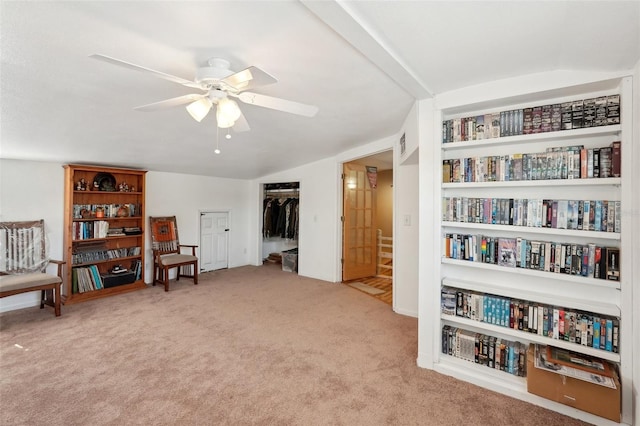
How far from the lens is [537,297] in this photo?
1.88 meters

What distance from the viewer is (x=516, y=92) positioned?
1852 millimetres

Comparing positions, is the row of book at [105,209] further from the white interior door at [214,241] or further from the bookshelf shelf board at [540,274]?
the bookshelf shelf board at [540,274]

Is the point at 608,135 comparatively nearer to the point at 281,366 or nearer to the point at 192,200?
the point at 281,366

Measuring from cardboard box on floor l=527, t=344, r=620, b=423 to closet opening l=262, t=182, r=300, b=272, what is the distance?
4156 millimetres

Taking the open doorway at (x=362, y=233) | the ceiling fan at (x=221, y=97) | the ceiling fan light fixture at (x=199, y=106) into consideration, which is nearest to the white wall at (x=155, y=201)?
the open doorway at (x=362, y=233)

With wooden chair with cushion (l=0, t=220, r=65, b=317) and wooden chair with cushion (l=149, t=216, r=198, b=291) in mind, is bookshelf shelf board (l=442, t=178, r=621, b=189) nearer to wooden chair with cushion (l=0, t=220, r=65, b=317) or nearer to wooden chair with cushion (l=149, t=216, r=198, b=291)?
wooden chair with cushion (l=149, t=216, r=198, b=291)

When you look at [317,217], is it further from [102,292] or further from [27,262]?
[27,262]

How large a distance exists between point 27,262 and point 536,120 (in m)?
5.48

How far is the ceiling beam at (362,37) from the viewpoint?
1188mm

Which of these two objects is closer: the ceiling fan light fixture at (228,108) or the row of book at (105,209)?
the ceiling fan light fixture at (228,108)

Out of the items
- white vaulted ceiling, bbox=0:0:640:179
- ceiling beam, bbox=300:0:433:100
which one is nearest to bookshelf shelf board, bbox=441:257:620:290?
white vaulted ceiling, bbox=0:0:640:179

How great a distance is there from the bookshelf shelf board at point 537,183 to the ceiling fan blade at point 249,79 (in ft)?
5.07

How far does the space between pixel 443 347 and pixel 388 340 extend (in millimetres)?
579

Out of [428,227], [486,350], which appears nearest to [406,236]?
A: [428,227]
